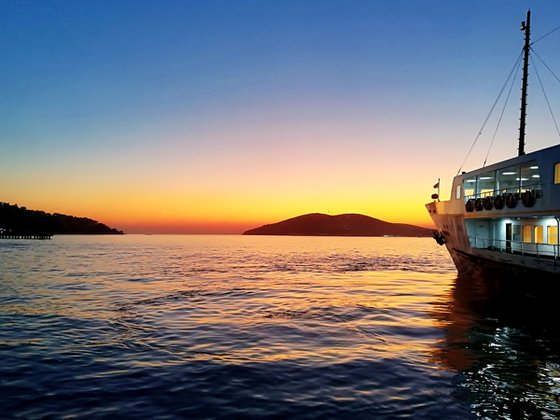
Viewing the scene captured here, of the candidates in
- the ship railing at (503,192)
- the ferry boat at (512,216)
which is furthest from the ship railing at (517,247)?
the ship railing at (503,192)

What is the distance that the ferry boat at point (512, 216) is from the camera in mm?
20000

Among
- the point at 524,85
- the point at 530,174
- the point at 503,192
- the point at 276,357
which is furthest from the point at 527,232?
the point at 276,357

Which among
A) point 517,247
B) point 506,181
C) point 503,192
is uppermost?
point 506,181

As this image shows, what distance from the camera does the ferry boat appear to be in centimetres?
2000

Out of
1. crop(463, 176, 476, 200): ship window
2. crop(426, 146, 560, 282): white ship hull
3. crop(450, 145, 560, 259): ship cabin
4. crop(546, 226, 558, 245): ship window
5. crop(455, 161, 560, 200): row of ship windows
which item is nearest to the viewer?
crop(426, 146, 560, 282): white ship hull

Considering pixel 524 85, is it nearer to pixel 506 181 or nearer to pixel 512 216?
pixel 506 181

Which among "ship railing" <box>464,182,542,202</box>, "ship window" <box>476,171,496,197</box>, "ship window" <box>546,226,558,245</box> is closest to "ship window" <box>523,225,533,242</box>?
"ship window" <box>546,226,558,245</box>

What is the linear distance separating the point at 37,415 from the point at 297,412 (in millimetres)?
5439

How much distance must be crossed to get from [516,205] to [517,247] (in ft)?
12.4

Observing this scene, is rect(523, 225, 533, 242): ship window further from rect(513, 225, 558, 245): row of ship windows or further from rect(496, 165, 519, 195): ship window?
rect(496, 165, 519, 195): ship window

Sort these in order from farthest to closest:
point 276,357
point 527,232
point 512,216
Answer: point 527,232 < point 512,216 < point 276,357

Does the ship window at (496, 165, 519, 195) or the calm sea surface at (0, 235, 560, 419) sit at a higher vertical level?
the ship window at (496, 165, 519, 195)

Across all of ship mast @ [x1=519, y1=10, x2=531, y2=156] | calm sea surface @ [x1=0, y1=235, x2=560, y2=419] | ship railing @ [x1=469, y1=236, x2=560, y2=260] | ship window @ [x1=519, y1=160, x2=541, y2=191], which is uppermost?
ship mast @ [x1=519, y1=10, x2=531, y2=156]

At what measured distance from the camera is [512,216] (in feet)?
78.6
